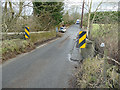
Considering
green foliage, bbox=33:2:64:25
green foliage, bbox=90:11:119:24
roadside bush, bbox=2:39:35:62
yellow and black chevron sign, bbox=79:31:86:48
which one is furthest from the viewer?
green foliage, bbox=33:2:64:25

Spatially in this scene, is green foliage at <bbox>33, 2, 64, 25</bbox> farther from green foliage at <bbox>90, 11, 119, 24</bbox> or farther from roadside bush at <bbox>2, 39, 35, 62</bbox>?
green foliage at <bbox>90, 11, 119, 24</bbox>

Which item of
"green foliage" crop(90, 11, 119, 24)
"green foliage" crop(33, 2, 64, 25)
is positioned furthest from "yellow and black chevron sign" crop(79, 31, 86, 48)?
"green foliage" crop(33, 2, 64, 25)

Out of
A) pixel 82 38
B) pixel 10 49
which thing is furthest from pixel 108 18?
pixel 10 49

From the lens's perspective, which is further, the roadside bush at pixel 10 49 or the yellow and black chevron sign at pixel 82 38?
the roadside bush at pixel 10 49

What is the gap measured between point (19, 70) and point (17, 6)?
6613 mm

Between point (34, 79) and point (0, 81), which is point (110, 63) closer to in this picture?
point (34, 79)

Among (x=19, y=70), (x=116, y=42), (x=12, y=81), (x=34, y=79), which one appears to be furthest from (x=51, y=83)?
(x=116, y=42)

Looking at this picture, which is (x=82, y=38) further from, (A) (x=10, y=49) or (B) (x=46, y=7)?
(B) (x=46, y=7)

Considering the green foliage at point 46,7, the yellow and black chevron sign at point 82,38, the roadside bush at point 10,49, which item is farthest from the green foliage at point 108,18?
the roadside bush at point 10,49

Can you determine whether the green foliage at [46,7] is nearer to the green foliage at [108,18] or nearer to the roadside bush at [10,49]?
the roadside bush at [10,49]

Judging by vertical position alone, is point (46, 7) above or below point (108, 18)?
above

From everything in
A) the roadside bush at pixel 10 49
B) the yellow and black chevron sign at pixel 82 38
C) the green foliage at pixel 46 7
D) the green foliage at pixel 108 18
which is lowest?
the roadside bush at pixel 10 49

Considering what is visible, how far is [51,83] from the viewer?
3271 millimetres

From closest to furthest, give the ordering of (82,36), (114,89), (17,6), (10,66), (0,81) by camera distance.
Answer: (114,89) → (0,81) → (10,66) → (82,36) → (17,6)
